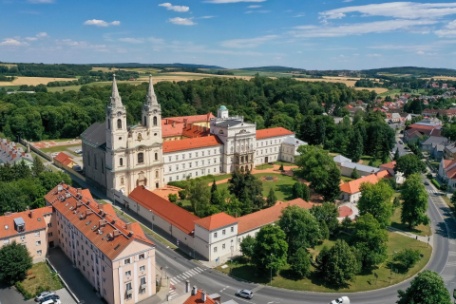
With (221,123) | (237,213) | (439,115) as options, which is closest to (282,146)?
(221,123)

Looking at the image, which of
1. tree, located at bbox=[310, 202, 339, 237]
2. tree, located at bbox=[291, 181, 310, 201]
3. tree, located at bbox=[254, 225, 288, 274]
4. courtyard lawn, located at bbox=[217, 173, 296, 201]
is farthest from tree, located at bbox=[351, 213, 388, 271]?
courtyard lawn, located at bbox=[217, 173, 296, 201]

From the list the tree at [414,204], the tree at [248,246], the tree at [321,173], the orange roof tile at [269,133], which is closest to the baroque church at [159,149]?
the orange roof tile at [269,133]

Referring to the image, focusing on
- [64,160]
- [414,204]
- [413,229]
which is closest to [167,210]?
[414,204]

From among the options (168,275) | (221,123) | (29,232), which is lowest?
(168,275)

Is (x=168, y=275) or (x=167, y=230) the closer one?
(x=168, y=275)

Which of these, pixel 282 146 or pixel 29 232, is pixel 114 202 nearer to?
pixel 29 232

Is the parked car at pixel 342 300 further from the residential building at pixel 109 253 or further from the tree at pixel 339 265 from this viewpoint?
the residential building at pixel 109 253
